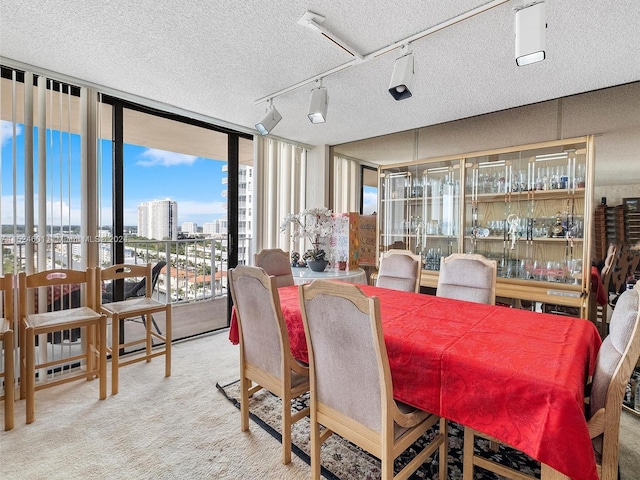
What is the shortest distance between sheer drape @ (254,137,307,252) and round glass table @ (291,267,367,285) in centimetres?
80

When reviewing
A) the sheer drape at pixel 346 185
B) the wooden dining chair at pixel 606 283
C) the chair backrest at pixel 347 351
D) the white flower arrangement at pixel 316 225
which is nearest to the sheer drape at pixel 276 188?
the sheer drape at pixel 346 185

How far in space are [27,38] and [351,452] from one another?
3172 mm

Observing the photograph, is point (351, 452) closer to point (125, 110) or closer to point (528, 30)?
point (528, 30)

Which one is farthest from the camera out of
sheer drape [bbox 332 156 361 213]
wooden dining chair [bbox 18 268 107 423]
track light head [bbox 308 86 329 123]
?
sheer drape [bbox 332 156 361 213]

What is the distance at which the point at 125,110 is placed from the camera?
3.16 meters

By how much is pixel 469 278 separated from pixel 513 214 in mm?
1255

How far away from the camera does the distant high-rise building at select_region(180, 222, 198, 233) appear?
4406 mm

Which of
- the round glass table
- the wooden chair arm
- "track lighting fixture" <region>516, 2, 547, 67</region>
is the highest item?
"track lighting fixture" <region>516, 2, 547, 67</region>

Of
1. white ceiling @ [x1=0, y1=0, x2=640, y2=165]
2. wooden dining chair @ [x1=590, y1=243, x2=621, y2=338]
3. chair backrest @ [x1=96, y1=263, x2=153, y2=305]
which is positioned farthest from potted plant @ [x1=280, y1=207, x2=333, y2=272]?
wooden dining chair @ [x1=590, y1=243, x2=621, y2=338]

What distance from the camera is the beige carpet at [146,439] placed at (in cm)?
163

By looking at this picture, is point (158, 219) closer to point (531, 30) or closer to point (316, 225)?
point (316, 225)

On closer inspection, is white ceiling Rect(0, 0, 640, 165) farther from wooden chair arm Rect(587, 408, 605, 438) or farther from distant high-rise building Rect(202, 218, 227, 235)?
wooden chair arm Rect(587, 408, 605, 438)

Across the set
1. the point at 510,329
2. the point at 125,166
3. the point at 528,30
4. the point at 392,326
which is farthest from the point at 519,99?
the point at 125,166

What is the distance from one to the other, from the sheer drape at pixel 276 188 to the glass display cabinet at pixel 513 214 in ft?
3.97
